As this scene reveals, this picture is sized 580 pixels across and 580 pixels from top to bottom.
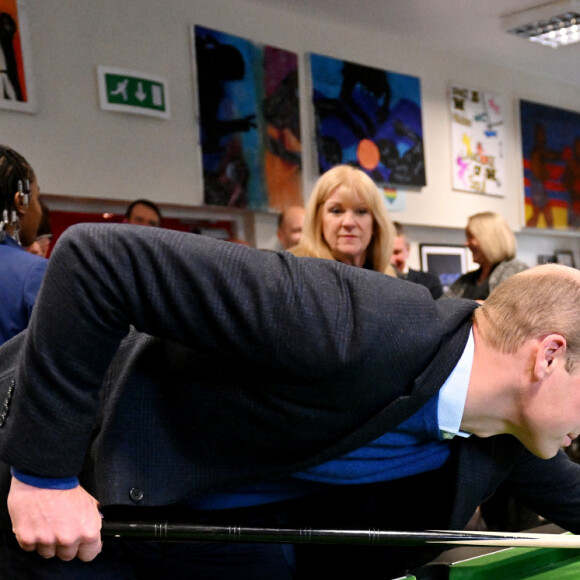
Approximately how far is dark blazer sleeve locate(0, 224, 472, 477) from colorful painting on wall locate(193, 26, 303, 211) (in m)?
3.21

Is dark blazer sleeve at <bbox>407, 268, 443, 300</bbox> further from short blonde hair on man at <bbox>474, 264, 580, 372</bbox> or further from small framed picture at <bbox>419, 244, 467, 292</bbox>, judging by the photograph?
small framed picture at <bbox>419, 244, 467, 292</bbox>

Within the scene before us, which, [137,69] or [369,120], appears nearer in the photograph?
[137,69]

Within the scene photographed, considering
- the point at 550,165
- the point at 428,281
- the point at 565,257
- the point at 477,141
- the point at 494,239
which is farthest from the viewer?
the point at 565,257

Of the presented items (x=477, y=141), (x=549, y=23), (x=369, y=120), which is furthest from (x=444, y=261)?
(x=549, y=23)

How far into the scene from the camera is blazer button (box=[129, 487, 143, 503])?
3.87 ft

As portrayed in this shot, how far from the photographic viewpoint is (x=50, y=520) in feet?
3.50

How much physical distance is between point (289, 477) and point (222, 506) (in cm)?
12

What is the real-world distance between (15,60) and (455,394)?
2884mm

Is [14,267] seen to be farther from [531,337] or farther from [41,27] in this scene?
[41,27]

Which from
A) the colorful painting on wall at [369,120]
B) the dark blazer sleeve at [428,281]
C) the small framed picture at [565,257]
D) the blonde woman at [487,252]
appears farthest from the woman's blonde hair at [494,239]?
the small framed picture at [565,257]

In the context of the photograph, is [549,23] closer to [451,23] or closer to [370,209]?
[451,23]

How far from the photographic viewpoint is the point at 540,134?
675cm

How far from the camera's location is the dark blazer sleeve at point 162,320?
105cm

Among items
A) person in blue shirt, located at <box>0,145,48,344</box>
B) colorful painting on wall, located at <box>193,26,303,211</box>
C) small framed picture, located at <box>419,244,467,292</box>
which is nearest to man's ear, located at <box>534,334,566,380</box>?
person in blue shirt, located at <box>0,145,48,344</box>
